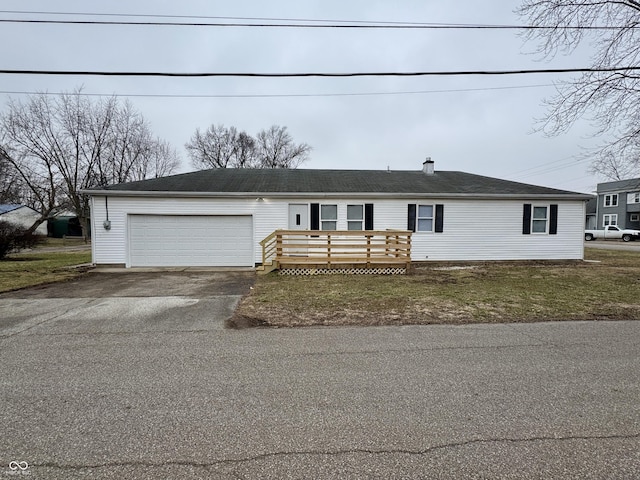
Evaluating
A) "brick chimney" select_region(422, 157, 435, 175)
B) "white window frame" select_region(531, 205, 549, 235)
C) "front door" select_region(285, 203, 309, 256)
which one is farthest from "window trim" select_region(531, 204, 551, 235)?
"front door" select_region(285, 203, 309, 256)

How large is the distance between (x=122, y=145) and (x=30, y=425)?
35136mm

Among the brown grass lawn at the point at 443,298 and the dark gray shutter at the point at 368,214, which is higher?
the dark gray shutter at the point at 368,214

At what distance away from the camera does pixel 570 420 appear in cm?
251

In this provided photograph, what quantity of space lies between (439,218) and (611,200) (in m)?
38.1

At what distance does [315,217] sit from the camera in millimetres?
12500

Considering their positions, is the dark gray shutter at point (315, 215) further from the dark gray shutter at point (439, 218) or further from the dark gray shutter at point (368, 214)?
the dark gray shutter at point (439, 218)

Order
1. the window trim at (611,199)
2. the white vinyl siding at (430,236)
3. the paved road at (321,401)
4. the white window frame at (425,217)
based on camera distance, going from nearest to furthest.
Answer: the paved road at (321,401), the white vinyl siding at (430,236), the white window frame at (425,217), the window trim at (611,199)

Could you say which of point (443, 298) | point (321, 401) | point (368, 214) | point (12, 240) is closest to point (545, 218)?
point (368, 214)

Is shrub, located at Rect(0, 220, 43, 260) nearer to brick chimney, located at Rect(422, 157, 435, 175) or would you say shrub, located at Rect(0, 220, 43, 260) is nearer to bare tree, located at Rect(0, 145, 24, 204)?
bare tree, located at Rect(0, 145, 24, 204)

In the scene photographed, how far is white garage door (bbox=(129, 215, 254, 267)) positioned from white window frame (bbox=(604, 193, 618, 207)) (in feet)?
143

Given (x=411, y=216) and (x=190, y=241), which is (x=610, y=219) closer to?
(x=411, y=216)

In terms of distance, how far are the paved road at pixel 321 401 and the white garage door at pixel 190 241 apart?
7334 mm

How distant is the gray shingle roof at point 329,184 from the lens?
1248 cm
